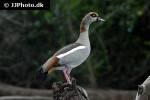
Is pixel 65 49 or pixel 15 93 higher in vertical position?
pixel 65 49

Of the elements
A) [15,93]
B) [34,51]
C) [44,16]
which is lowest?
[15,93]

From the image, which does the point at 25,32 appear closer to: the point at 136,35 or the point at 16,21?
the point at 16,21

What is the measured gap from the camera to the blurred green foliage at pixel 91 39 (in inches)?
466

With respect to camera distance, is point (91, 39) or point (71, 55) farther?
point (91, 39)

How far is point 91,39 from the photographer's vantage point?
12.3 metres

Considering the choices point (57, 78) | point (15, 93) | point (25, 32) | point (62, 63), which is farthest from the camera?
point (25, 32)

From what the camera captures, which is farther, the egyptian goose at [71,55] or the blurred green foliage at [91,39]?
the blurred green foliage at [91,39]

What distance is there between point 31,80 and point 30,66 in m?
0.34

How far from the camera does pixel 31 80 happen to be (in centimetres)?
1323

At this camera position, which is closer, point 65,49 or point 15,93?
point 65,49

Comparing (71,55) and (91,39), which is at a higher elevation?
(91,39)

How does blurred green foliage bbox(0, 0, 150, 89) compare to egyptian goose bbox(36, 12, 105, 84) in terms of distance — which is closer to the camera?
egyptian goose bbox(36, 12, 105, 84)

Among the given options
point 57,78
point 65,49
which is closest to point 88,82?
point 57,78

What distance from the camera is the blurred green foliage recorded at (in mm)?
11836
